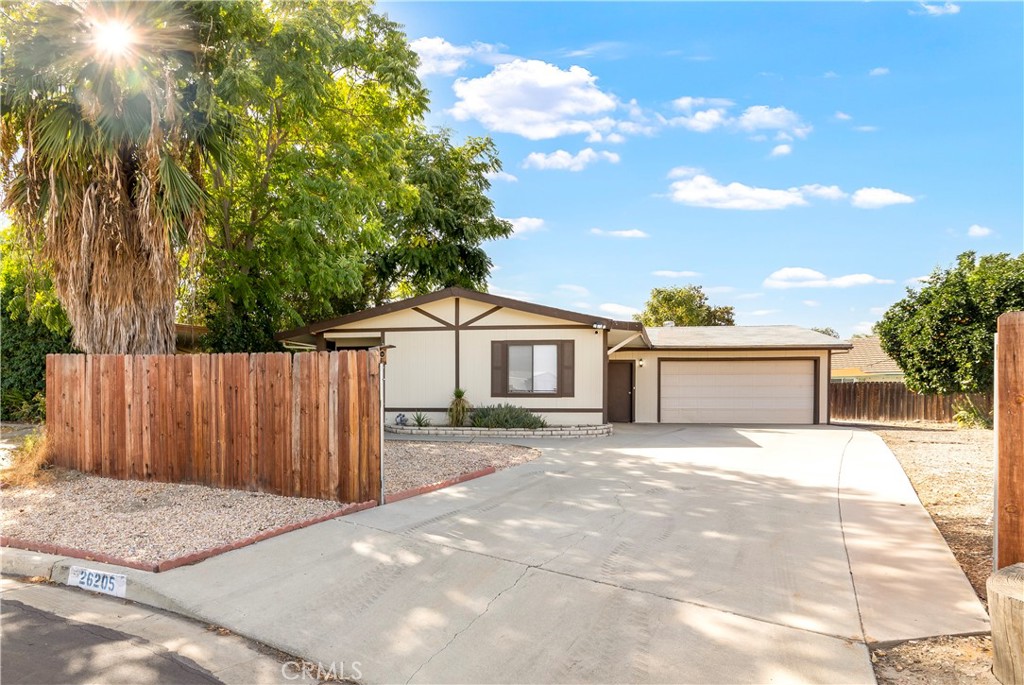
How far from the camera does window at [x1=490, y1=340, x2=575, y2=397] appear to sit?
1529 centimetres

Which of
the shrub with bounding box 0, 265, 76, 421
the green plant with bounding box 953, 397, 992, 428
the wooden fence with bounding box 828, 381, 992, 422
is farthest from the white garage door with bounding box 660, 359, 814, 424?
the shrub with bounding box 0, 265, 76, 421

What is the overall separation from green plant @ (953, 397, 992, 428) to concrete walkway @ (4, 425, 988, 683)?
1345cm

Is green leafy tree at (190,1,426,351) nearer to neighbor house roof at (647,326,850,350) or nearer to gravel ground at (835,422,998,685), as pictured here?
neighbor house roof at (647,326,850,350)

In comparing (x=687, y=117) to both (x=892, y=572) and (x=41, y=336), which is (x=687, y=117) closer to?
(x=892, y=572)

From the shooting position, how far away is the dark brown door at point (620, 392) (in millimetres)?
19859

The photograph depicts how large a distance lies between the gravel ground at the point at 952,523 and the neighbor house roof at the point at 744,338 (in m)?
3.57

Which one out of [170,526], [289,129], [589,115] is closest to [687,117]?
[589,115]

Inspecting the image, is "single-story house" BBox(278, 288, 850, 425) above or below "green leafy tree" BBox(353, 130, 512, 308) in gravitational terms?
below

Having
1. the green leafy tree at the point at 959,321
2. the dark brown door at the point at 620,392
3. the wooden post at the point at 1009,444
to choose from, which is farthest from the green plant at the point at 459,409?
the green leafy tree at the point at 959,321

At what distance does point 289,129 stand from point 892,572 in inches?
568

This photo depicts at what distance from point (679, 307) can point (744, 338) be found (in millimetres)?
17303

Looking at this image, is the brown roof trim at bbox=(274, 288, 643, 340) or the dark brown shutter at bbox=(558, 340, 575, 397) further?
the dark brown shutter at bbox=(558, 340, 575, 397)

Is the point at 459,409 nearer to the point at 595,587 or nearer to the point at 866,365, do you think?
the point at 595,587

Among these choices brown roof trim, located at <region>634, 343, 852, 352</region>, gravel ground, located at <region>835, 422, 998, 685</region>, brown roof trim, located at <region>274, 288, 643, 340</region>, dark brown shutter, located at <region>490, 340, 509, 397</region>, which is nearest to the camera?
gravel ground, located at <region>835, 422, 998, 685</region>
